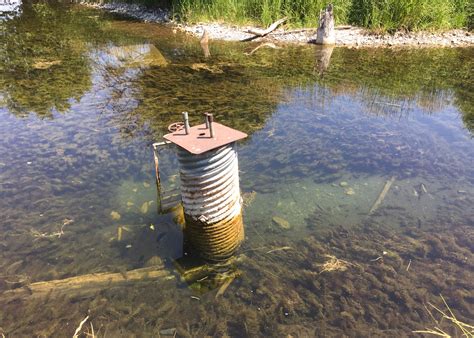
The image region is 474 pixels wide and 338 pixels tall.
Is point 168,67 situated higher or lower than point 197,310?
higher

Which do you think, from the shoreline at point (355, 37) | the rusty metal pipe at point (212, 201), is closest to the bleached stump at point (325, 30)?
the shoreline at point (355, 37)

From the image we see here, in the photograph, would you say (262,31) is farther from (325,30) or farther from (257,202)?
(257,202)

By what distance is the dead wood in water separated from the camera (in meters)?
3.96

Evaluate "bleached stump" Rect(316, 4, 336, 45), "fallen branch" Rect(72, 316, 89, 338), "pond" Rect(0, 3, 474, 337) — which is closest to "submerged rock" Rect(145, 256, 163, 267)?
"pond" Rect(0, 3, 474, 337)

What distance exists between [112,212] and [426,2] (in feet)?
49.8

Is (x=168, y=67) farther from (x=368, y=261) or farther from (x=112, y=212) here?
(x=368, y=261)

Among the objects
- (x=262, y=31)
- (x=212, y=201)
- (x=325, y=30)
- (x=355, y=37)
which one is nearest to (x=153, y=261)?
(x=212, y=201)

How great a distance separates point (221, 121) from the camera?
775 cm

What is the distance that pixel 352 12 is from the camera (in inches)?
627

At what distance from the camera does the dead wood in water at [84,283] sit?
396 cm

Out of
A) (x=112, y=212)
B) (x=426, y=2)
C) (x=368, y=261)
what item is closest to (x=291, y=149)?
(x=368, y=261)

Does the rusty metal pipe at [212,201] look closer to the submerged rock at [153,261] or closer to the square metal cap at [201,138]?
the square metal cap at [201,138]

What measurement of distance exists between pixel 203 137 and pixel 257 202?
1.71 metres

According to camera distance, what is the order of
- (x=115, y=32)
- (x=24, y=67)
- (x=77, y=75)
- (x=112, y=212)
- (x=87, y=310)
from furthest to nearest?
(x=115, y=32) < (x=24, y=67) < (x=77, y=75) < (x=112, y=212) < (x=87, y=310)
